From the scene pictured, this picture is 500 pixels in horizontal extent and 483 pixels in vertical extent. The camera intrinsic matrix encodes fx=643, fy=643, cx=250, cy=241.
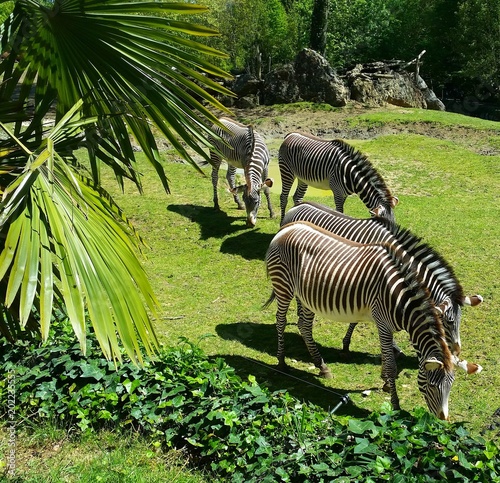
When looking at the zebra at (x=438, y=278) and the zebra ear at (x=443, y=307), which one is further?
the zebra at (x=438, y=278)

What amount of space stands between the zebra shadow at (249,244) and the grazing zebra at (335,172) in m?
0.89

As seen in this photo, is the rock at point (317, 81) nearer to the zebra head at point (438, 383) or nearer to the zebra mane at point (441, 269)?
the zebra mane at point (441, 269)

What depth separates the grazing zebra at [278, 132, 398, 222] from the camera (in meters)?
9.99

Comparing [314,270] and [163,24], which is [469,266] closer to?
[314,270]

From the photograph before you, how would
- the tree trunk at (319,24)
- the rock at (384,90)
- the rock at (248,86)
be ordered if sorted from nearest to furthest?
the rock at (384,90) < the rock at (248,86) < the tree trunk at (319,24)

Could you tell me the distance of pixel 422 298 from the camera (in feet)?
19.8

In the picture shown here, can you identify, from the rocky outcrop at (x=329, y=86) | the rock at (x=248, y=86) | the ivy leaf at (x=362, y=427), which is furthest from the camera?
the rock at (x=248, y=86)

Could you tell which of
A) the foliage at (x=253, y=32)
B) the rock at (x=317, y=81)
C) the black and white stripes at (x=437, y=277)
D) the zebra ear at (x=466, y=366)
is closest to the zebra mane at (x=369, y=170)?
the black and white stripes at (x=437, y=277)

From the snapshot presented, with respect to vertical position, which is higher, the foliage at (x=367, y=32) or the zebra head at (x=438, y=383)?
the foliage at (x=367, y=32)

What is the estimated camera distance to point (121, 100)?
174 inches

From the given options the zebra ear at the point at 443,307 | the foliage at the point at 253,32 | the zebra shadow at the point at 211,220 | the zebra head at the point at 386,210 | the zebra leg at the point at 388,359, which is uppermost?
the foliage at the point at 253,32

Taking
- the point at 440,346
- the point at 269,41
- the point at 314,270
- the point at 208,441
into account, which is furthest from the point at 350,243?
the point at 269,41

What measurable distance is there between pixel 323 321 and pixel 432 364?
335cm

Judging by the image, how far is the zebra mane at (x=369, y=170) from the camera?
391 inches
